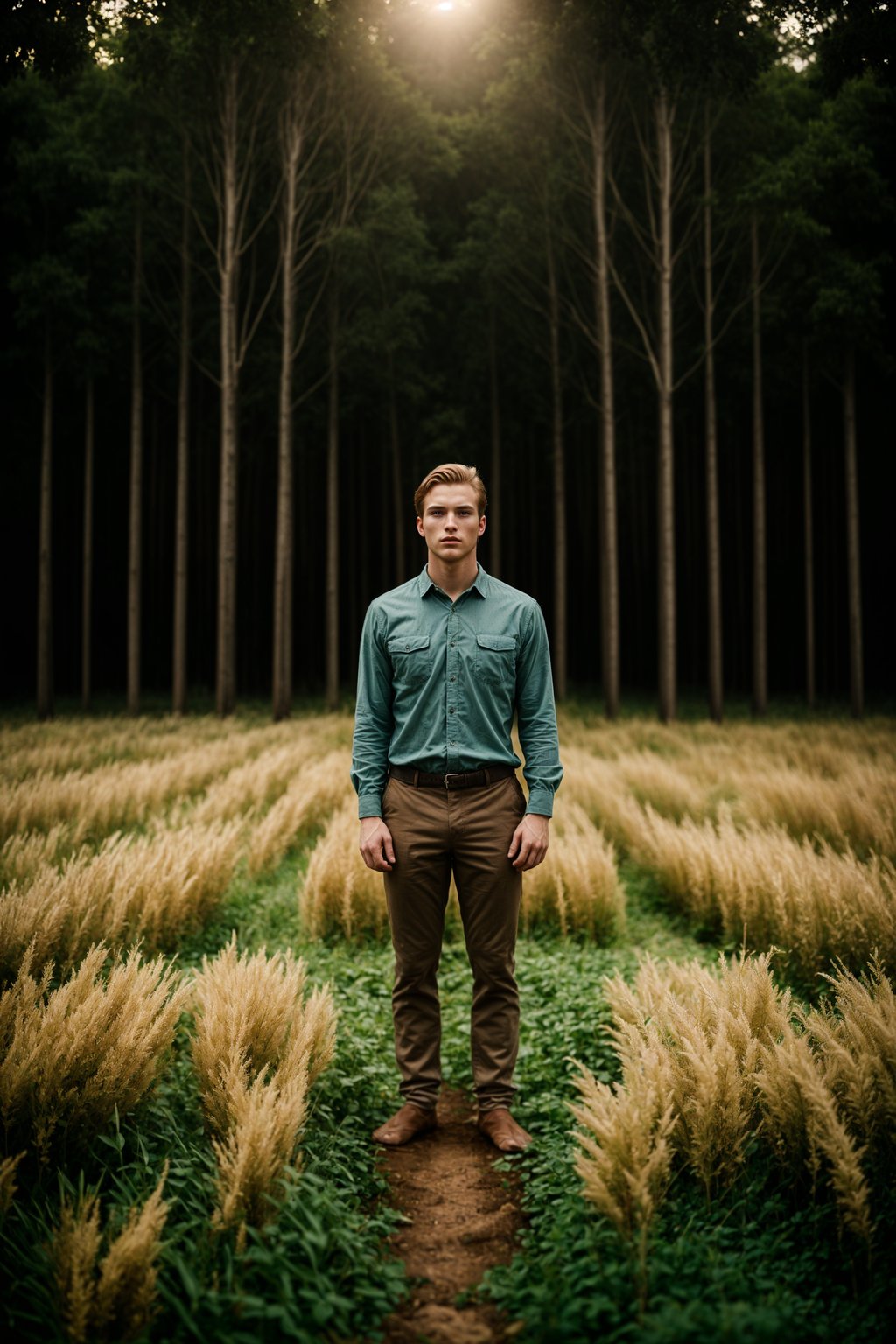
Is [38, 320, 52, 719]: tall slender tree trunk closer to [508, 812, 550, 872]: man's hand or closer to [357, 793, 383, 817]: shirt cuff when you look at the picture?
[357, 793, 383, 817]: shirt cuff

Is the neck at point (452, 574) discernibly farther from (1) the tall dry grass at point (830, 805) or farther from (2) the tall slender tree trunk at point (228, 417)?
(2) the tall slender tree trunk at point (228, 417)

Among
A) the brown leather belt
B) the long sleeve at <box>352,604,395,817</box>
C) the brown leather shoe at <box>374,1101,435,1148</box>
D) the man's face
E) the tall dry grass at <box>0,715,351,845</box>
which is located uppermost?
the man's face

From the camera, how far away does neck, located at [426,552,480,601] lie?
306cm

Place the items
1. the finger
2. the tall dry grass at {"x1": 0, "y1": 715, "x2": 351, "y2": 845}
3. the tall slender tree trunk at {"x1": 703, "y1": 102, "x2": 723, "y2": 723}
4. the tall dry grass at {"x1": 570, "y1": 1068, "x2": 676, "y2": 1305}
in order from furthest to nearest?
the tall slender tree trunk at {"x1": 703, "y1": 102, "x2": 723, "y2": 723}
the tall dry grass at {"x1": 0, "y1": 715, "x2": 351, "y2": 845}
the finger
the tall dry grass at {"x1": 570, "y1": 1068, "x2": 676, "y2": 1305}

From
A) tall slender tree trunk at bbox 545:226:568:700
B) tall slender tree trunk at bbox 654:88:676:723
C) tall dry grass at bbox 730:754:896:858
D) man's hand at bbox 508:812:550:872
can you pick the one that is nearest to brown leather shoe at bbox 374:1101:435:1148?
man's hand at bbox 508:812:550:872

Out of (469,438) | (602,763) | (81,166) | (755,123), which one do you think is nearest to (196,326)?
(81,166)

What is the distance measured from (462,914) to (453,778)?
0.51 metres

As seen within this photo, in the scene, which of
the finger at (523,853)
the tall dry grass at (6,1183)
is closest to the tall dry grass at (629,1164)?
the finger at (523,853)

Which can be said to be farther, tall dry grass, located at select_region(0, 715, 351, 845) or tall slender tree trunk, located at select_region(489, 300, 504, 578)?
tall slender tree trunk, located at select_region(489, 300, 504, 578)

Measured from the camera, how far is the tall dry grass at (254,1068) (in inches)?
89.6

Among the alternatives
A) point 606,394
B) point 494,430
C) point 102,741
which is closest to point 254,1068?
point 102,741

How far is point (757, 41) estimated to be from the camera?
38.6 feet

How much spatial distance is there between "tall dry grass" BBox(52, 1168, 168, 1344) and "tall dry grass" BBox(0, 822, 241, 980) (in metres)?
1.52

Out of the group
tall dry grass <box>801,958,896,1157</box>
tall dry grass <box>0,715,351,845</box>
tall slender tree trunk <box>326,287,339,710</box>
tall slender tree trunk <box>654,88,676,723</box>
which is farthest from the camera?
tall slender tree trunk <box>326,287,339,710</box>
